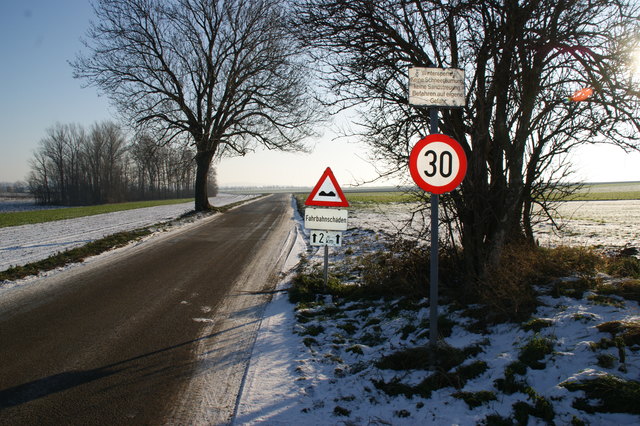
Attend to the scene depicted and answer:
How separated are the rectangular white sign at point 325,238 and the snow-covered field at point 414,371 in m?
1.62

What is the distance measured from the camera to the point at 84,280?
7.16 metres

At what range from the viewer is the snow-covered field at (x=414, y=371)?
9.00ft

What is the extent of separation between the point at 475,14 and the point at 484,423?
5.22 meters

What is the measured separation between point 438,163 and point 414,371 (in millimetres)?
2052

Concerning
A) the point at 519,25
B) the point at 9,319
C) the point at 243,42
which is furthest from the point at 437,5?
the point at 243,42

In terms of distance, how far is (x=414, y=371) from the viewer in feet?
11.6

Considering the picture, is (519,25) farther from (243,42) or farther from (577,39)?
(243,42)

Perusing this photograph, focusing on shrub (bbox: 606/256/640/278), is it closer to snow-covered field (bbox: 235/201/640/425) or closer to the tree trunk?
snow-covered field (bbox: 235/201/640/425)

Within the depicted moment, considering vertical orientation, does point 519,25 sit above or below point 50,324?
above

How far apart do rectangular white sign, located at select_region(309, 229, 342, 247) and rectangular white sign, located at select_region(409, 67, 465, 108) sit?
10.4ft

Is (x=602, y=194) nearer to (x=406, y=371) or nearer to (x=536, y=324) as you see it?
(x=536, y=324)

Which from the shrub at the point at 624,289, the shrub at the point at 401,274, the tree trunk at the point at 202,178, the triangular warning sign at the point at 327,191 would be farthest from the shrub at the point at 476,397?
the tree trunk at the point at 202,178

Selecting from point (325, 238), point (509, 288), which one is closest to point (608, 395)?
point (509, 288)

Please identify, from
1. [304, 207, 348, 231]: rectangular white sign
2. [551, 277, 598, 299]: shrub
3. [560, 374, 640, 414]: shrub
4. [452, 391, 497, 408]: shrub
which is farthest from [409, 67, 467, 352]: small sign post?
[304, 207, 348, 231]: rectangular white sign
